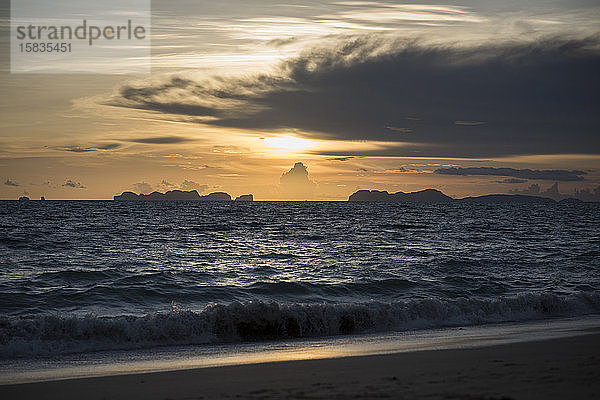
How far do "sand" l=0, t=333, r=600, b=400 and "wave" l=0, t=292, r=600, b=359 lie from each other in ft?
13.0

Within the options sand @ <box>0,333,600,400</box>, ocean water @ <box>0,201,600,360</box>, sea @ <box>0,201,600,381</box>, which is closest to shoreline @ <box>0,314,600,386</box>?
sea @ <box>0,201,600,381</box>

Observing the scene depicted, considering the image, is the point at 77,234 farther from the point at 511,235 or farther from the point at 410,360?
the point at 410,360

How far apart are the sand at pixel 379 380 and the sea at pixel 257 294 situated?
206cm

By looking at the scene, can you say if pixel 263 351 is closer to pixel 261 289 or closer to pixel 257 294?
pixel 257 294

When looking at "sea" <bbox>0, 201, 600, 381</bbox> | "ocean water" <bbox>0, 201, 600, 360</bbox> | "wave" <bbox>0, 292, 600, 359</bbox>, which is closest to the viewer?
"wave" <bbox>0, 292, 600, 359</bbox>

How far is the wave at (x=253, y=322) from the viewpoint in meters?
12.1

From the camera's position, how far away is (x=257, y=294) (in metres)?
18.7

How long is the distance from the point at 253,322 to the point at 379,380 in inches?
269

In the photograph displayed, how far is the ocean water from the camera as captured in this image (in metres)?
13.0

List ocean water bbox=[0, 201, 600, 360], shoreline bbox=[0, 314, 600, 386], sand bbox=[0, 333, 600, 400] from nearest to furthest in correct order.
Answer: sand bbox=[0, 333, 600, 400], shoreline bbox=[0, 314, 600, 386], ocean water bbox=[0, 201, 600, 360]

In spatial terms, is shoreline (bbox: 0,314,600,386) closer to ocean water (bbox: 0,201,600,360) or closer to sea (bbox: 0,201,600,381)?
sea (bbox: 0,201,600,381)

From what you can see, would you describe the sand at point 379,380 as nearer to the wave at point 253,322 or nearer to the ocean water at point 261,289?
the wave at point 253,322

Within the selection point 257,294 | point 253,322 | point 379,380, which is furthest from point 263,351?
point 257,294

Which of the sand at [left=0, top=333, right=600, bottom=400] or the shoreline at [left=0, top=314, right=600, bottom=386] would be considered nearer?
the sand at [left=0, top=333, right=600, bottom=400]
